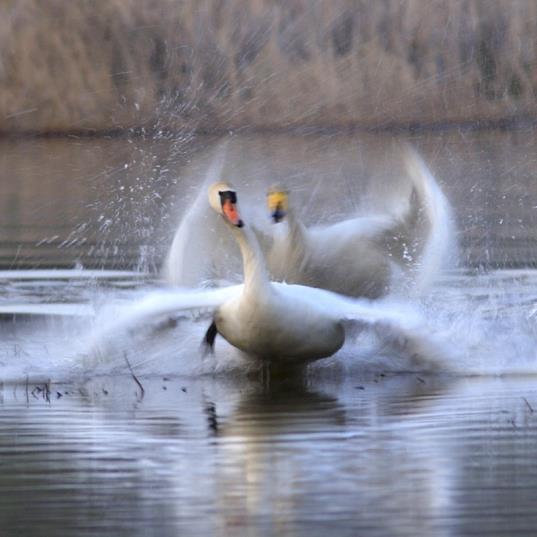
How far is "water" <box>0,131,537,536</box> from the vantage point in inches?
234

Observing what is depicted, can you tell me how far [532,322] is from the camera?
1034cm

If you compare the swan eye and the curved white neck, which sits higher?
the swan eye

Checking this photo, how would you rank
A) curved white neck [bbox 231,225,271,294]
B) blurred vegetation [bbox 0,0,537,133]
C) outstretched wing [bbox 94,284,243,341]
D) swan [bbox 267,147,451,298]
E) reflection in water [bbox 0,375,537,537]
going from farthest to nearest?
blurred vegetation [bbox 0,0,537,133] → swan [bbox 267,147,451,298] → outstretched wing [bbox 94,284,243,341] → curved white neck [bbox 231,225,271,294] → reflection in water [bbox 0,375,537,537]

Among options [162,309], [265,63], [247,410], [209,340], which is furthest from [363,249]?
[265,63]

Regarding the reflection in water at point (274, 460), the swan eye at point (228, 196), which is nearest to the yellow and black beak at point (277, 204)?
the swan eye at point (228, 196)

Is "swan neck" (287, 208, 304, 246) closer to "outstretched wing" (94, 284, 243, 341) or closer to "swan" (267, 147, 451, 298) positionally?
"swan" (267, 147, 451, 298)

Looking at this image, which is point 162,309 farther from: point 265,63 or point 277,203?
point 265,63

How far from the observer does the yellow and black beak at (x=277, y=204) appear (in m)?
10.1

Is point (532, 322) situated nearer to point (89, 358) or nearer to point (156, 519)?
point (89, 358)

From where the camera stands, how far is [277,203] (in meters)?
10.2

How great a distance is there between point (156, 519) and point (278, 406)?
104 inches

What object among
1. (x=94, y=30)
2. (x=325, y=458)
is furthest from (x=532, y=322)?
(x=94, y=30)

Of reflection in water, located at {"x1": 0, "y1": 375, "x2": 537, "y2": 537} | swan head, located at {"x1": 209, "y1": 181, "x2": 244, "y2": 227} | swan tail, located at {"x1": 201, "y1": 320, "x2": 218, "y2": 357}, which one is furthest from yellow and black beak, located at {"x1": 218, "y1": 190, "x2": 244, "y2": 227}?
reflection in water, located at {"x1": 0, "y1": 375, "x2": 537, "y2": 537}

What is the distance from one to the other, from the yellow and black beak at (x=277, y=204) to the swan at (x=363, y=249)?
1.0 inches
